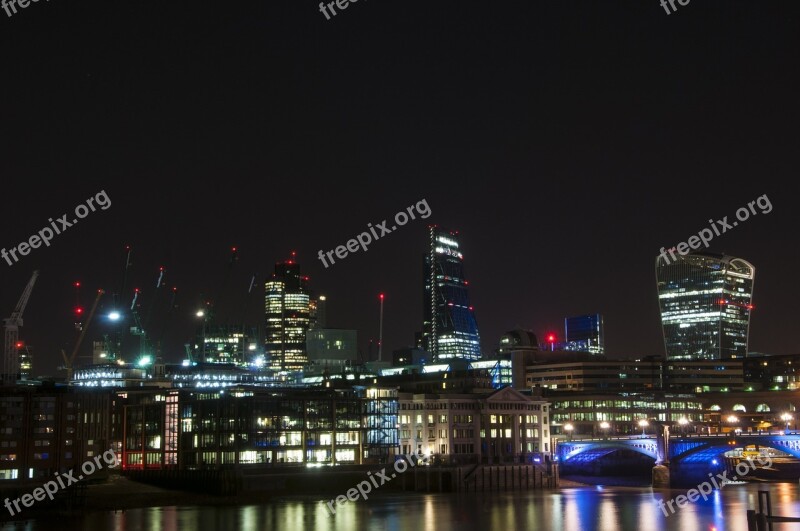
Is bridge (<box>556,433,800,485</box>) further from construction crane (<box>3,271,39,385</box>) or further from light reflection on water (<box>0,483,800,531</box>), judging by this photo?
construction crane (<box>3,271,39,385</box>)

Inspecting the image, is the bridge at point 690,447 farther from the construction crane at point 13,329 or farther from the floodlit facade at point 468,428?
the construction crane at point 13,329

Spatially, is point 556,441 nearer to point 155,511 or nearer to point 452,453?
point 452,453

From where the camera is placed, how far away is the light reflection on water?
86000 mm

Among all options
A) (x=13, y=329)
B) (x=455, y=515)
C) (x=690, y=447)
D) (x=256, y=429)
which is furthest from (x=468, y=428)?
(x=13, y=329)

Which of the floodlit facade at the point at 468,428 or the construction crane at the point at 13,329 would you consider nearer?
the floodlit facade at the point at 468,428

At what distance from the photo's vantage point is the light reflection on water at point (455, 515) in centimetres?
8600

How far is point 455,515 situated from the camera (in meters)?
95.9

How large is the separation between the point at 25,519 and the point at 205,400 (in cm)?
3881

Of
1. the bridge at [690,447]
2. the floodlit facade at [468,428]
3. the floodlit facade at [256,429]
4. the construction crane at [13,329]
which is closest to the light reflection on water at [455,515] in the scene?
the bridge at [690,447]

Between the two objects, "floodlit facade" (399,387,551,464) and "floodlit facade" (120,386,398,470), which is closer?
"floodlit facade" (120,386,398,470)

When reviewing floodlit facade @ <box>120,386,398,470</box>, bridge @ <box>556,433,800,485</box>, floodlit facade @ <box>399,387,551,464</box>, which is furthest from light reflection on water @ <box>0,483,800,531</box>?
floodlit facade @ <box>399,387,551,464</box>

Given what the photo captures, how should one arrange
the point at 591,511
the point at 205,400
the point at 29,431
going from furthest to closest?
the point at 205,400, the point at 29,431, the point at 591,511

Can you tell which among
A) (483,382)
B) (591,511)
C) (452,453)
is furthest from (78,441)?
(483,382)

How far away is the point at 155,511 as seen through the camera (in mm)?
100062
